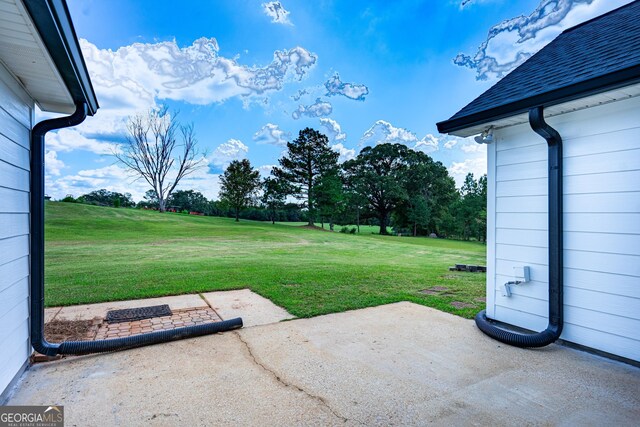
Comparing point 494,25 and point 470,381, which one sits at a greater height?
point 494,25

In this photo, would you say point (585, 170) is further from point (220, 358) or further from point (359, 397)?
point (220, 358)

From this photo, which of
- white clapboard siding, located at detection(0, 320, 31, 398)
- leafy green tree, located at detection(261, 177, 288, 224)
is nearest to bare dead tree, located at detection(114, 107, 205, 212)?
leafy green tree, located at detection(261, 177, 288, 224)

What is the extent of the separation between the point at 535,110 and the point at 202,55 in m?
18.2

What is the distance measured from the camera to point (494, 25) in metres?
8.70

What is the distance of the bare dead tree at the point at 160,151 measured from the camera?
25078 mm

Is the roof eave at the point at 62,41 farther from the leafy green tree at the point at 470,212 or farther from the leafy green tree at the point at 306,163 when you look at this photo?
the leafy green tree at the point at 470,212

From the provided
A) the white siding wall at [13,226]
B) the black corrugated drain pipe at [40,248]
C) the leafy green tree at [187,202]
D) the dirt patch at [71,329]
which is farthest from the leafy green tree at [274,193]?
the white siding wall at [13,226]

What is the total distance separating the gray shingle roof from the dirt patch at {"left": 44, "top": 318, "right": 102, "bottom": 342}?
3867 millimetres

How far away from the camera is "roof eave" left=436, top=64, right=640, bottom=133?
1.97 meters

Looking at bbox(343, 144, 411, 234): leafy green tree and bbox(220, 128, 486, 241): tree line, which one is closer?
bbox(220, 128, 486, 241): tree line

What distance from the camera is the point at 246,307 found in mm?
3699

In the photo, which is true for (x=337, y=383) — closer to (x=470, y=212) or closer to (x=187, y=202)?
(x=470, y=212)

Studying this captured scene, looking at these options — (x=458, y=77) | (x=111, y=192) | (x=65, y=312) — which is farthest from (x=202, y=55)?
(x=111, y=192)

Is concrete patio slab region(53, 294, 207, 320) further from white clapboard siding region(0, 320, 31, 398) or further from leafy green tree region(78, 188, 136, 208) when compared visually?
leafy green tree region(78, 188, 136, 208)
